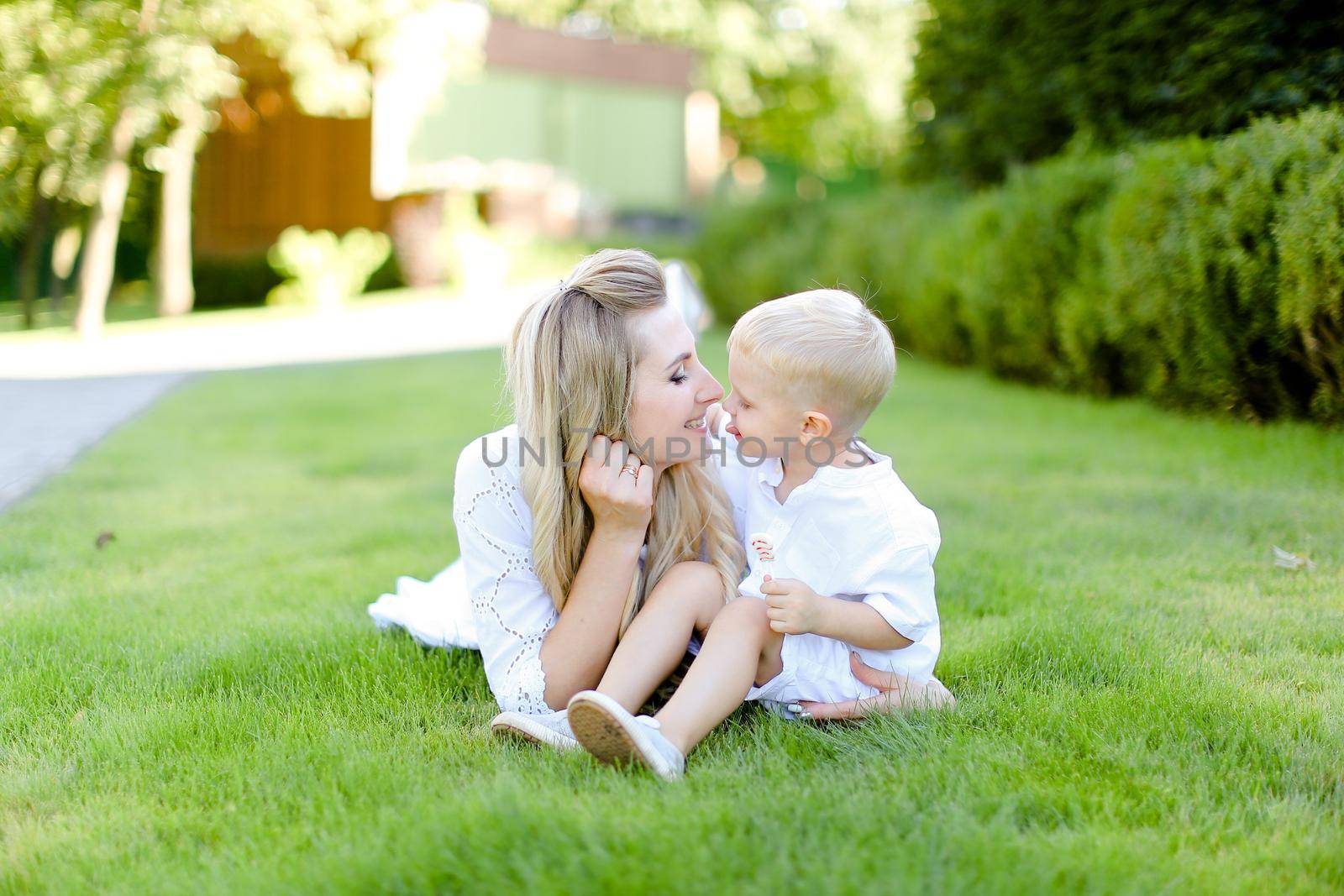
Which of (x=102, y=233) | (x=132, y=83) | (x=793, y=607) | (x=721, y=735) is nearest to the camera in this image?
(x=793, y=607)

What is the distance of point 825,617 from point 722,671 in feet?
0.80

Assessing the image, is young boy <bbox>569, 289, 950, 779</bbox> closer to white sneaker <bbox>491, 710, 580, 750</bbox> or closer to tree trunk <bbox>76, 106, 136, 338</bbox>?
white sneaker <bbox>491, 710, 580, 750</bbox>

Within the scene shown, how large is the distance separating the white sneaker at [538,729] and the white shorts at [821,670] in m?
0.44

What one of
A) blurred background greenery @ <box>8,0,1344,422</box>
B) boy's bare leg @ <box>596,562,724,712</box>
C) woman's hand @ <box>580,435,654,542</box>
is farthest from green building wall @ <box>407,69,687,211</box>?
boy's bare leg @ <box>596,562,724,712</box>

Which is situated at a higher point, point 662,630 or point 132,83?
point 132,83

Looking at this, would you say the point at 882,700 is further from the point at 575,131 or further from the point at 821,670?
the point at 575,131

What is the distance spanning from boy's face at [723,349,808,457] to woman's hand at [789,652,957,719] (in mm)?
529

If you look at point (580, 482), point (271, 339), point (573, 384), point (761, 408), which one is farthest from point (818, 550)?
point (271, 339)

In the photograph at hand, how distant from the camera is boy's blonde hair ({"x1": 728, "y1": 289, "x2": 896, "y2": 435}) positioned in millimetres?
2588

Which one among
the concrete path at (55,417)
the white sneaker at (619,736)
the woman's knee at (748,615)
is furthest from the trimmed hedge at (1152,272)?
the concrete path at (55,417)

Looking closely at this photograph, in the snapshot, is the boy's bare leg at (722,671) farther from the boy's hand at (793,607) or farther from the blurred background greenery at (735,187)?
the blurred background greenery at (735,187)

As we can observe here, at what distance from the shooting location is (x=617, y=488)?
259cm

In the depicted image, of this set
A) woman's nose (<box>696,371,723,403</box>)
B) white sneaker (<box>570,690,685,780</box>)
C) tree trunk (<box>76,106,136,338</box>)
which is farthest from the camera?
tree trunk (<box>76,106,136,338</box>)

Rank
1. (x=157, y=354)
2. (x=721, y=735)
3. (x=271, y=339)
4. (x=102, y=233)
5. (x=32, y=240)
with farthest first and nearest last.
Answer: (x=32, y=240)
(x=102, y=233)
(x=271, y=339)
(x=157, y=354)
(x=721, y=735)
